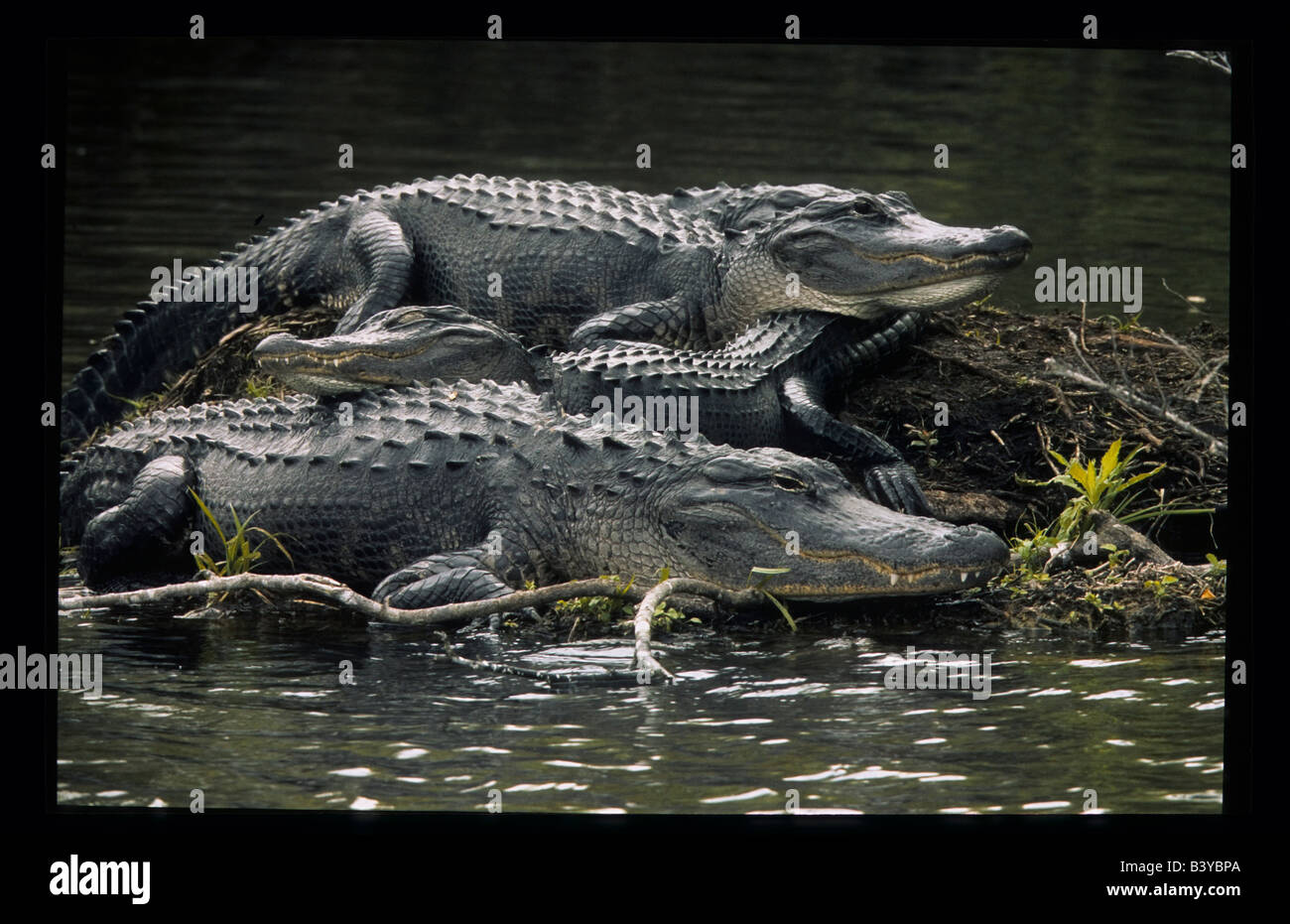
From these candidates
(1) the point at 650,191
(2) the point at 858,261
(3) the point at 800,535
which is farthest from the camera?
(1) the point at 650,191

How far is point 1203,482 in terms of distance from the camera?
6.94m

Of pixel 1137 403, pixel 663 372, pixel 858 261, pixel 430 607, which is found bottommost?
pixel 430 607

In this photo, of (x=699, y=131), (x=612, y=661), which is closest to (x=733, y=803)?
(x=612, y=661)

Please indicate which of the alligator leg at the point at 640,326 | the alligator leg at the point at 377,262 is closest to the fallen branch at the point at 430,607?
the alligator leg at the point at 640,326

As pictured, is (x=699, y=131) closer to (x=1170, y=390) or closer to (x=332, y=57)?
(x=332, y=57)

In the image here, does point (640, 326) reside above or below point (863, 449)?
above

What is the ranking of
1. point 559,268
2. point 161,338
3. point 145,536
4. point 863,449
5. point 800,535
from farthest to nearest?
point 161,338, point 559,268, point 863,449, point 145,536, point 800,535

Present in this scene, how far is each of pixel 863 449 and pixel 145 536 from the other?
2855mm

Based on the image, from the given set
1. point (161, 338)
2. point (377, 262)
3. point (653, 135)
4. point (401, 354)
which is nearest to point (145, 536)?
point (401, 354)

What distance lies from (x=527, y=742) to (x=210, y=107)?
12048 mm

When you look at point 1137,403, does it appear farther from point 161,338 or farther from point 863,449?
point 161,338

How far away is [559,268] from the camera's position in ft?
26.8

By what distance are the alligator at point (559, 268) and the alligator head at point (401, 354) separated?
48 cm

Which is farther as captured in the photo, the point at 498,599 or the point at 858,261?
the point at 858,261
